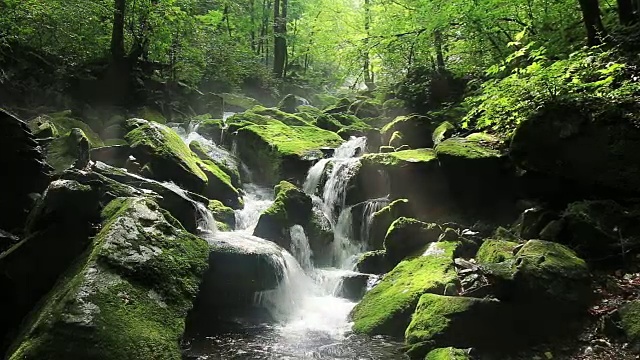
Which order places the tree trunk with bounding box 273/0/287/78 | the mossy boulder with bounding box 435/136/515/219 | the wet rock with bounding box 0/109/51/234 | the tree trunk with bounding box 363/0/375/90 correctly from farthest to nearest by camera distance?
the tree trunk with bounding box 273/0/287/78 < the tree trunk with bounding box 363/0/375/90 < the mossy boulder with bounding box 435/136/515/219 < the wet rock with bounding box 0/109/51/234

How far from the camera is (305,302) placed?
901cm

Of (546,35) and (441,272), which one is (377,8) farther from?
(441,272)

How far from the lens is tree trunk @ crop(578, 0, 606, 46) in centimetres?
891

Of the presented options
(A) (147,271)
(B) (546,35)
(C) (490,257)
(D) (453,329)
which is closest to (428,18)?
(B) (546,35)

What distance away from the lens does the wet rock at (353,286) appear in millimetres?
9148

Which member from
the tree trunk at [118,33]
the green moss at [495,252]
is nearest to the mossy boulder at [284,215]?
the green moss at [495,252]

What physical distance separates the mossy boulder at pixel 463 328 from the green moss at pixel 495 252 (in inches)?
50.6

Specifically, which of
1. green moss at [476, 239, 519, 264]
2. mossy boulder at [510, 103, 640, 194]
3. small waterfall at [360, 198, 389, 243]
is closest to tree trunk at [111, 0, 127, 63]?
small waterfall at [360, 198, 389, 243]

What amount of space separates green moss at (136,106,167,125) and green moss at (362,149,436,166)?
7990 millimetres

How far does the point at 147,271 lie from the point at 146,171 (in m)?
5.67

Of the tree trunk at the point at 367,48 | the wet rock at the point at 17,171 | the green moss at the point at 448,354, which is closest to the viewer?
the green moss at the point at 448,354

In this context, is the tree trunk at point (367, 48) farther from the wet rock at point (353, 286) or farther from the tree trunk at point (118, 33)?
the wet rock at point (353, 286)

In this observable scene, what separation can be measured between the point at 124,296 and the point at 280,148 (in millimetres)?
10249

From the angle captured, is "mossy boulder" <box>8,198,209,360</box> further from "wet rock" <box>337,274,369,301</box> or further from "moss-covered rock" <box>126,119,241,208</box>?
"moss-covered rock" <box>126,119,241,208</box>
